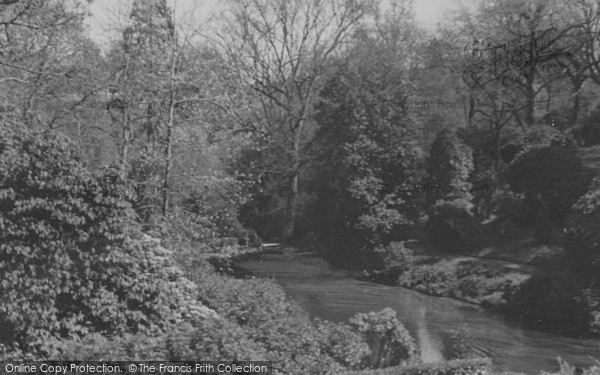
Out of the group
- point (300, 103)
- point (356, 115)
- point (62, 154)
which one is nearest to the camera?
point (62, 154)

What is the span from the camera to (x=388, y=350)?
15641 millimetres

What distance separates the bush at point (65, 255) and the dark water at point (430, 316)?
28.4 feet

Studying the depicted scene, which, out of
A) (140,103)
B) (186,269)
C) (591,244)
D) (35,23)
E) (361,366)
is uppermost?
(35,23)

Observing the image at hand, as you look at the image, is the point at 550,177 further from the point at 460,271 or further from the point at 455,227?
the point at 455,227

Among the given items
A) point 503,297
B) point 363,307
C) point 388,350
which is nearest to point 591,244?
point 503,297

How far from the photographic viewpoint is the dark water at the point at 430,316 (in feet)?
66.0

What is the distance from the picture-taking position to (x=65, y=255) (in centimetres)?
1262

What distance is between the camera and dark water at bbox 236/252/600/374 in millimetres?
20125

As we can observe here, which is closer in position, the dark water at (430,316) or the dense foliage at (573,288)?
the dark water at (430,316)

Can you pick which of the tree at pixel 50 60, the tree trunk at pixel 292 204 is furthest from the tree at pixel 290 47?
the tree at pixel 50 60

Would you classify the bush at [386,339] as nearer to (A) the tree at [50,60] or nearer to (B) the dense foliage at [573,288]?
(B) the dense foliage at [573,288]

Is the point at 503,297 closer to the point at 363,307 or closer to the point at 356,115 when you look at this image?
the point at 363,307

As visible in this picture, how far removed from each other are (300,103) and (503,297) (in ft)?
118

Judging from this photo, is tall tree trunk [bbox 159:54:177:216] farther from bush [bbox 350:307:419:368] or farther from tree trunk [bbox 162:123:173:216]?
bush [bbox 350:307:419:368]
